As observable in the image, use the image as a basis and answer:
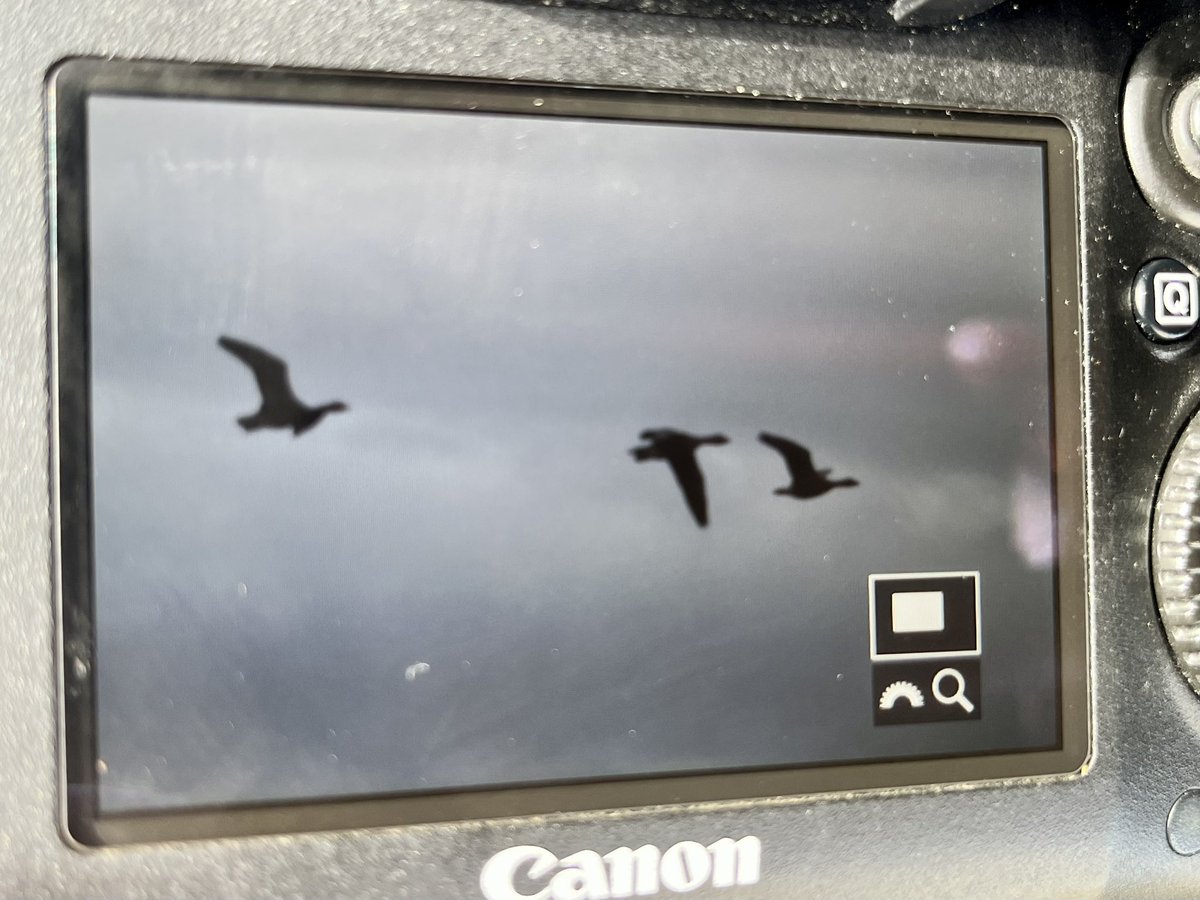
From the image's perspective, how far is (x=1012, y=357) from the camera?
0.42m

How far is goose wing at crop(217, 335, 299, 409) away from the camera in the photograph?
14.3 inches

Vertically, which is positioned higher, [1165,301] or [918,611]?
[1165,301]

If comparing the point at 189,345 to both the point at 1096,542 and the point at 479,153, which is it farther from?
the point at 1096,542

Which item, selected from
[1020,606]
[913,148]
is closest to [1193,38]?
[913,148]

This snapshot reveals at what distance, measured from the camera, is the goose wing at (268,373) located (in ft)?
1.19

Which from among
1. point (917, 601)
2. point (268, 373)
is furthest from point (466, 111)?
point (917, 601)

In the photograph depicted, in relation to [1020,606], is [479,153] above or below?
above

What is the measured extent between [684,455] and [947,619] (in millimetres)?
133

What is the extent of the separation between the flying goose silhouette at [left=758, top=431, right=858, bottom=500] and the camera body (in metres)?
0.10

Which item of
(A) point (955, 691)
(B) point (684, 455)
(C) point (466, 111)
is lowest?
(A) point (955, 691)

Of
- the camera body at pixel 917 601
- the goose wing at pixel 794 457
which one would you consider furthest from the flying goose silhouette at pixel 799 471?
the camera body at pixel 917 601

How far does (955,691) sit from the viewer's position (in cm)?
41

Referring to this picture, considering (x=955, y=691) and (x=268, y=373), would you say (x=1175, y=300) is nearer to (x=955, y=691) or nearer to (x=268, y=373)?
(x=955, y=691)

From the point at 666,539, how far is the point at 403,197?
0.55 ft
